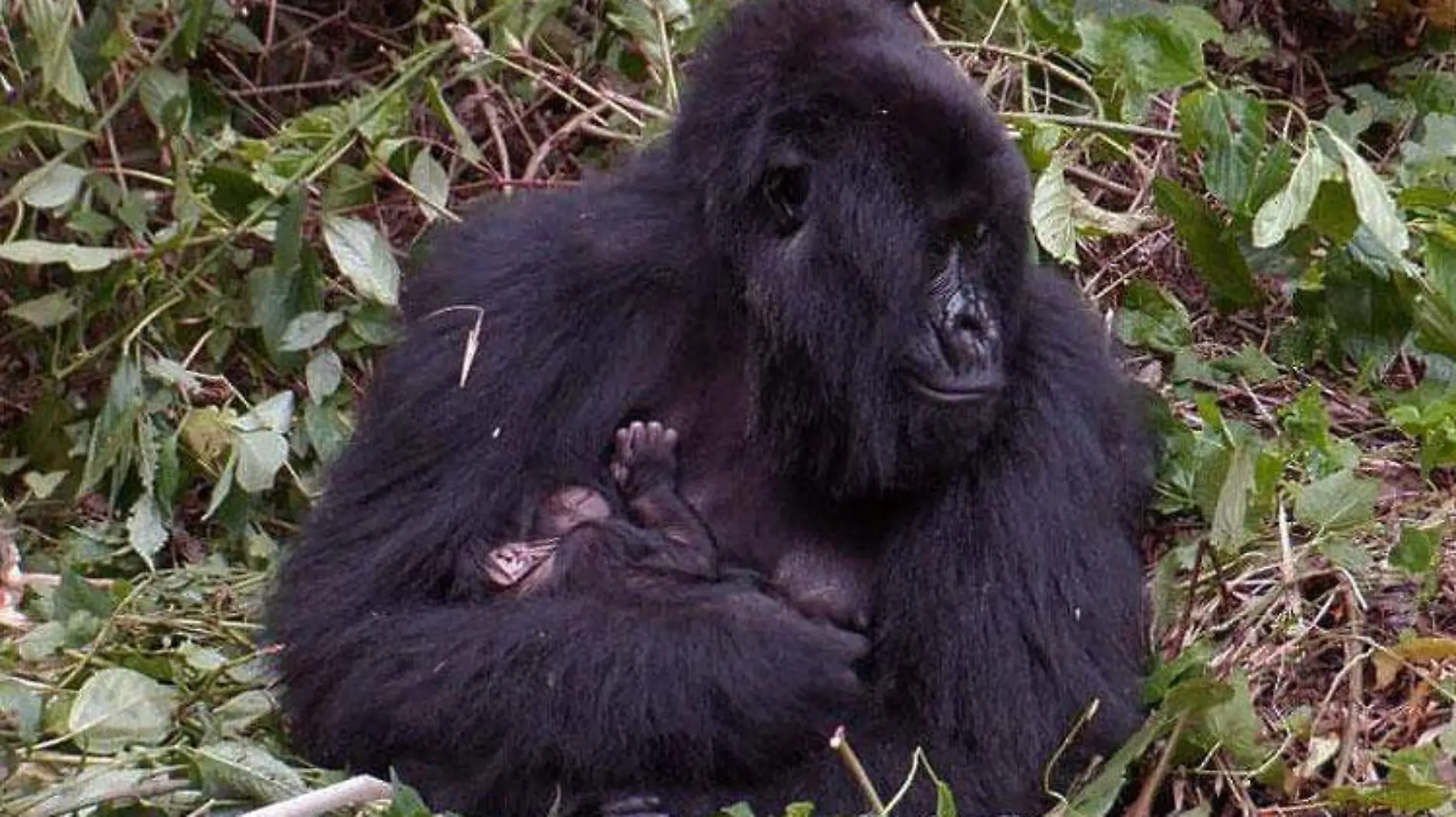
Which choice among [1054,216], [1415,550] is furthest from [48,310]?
[1415,550]

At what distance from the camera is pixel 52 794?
366 centimetres

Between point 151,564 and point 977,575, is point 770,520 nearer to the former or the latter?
A: point 977,575

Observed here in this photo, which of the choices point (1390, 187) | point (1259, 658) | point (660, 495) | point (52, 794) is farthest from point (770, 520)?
point (1390, 187)

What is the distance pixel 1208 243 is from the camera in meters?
4.62

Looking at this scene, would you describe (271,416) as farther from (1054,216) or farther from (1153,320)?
(1153,320)

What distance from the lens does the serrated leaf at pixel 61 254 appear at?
16.2ft

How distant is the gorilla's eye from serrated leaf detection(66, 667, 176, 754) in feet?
4.38

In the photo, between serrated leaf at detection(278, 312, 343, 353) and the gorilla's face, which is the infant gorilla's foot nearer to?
the gorilla's face

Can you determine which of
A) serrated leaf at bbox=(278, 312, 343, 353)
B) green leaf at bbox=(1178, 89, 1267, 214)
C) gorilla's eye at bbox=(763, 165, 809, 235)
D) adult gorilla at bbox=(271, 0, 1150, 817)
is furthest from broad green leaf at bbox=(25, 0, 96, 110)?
green leaf at bbox=(1178, 89, 1267, 214)

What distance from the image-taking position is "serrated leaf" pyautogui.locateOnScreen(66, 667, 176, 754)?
3.90m

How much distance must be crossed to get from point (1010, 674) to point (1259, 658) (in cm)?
51

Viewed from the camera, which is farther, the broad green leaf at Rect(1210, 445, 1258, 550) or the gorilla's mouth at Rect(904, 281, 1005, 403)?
the broad green leaf at Rect(1210, 445, 1258, 550)

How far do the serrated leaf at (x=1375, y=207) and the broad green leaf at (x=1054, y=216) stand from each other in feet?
1.83

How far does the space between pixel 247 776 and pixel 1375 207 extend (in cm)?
212
